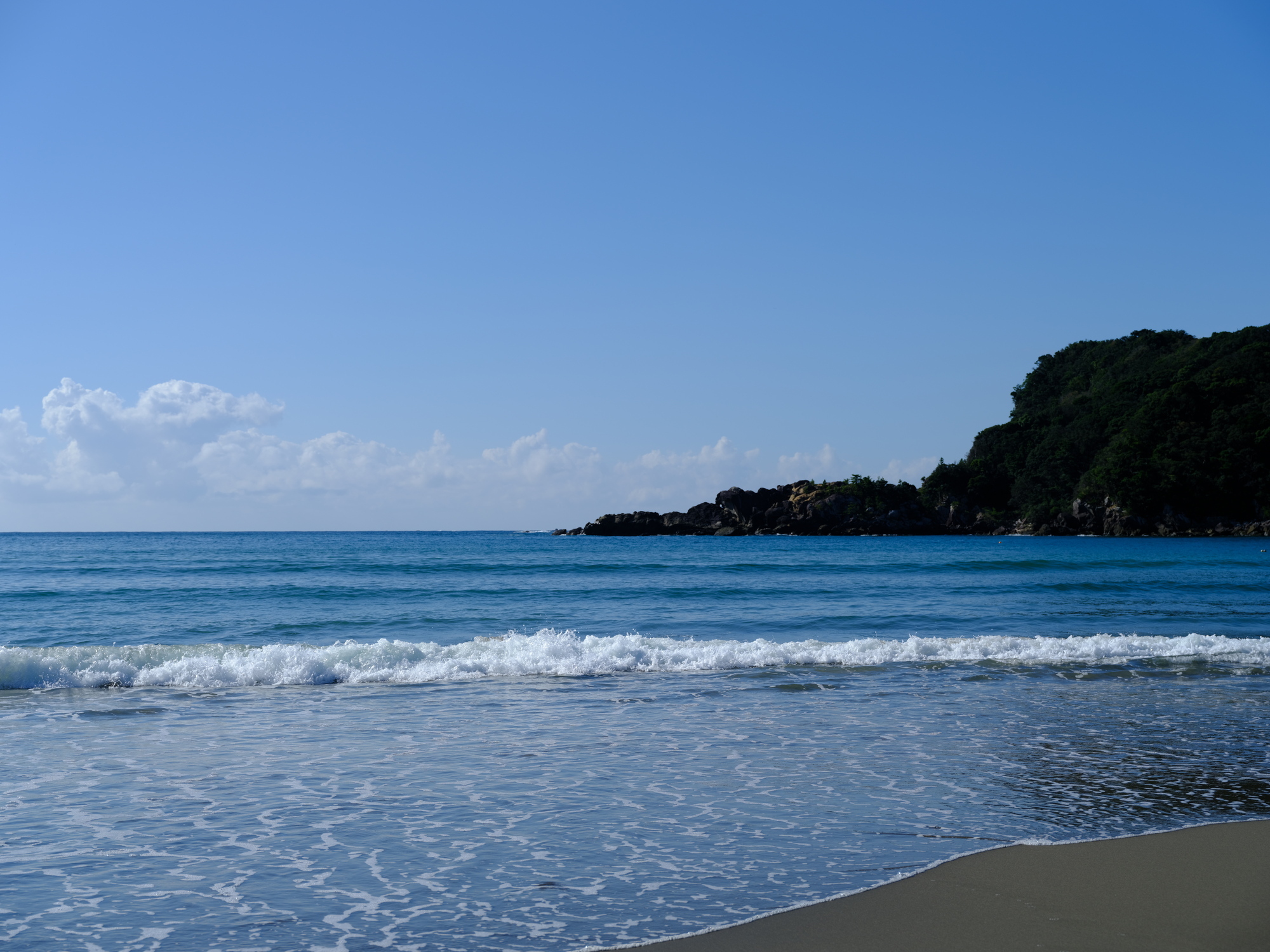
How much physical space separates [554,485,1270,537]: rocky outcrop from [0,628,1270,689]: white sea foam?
77.3 metres

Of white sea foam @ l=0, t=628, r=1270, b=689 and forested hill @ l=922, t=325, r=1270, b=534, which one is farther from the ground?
forested hill @ l=922, t=325, r=1270, b=534

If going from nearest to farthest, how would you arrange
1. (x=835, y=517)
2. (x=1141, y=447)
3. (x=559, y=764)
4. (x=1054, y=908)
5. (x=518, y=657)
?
1. (x=1054, y=908)
2. (x=559, y=764)
3. (x=518, y=657)
4. (x=1141, y=447)
5. (x=835, y=517)

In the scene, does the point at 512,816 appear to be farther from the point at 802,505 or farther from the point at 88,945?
the point at 802,505

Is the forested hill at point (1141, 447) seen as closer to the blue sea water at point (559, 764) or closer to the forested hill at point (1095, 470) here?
the forested hill at point (1095, 470)

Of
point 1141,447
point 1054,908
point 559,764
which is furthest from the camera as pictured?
point 1141,447

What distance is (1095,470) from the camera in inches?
3391

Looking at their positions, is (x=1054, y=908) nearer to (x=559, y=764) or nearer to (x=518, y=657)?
(x=559, y=764)

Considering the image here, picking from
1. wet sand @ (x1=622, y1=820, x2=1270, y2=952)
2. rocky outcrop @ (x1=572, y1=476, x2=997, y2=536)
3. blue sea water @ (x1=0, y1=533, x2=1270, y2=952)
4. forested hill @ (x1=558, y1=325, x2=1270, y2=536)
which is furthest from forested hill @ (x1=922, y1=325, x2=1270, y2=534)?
wet sand @ (x1=622, y1=820, x2=1270, y2=952)

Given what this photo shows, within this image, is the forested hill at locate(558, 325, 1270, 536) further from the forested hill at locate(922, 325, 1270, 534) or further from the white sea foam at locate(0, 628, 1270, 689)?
the white sea foam at locate(0, 628, 1270, 689)

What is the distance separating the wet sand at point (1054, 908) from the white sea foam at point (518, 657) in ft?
31.4

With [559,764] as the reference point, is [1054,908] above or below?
above

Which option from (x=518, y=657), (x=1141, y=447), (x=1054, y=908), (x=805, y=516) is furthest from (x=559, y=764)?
(x=805, y=516)

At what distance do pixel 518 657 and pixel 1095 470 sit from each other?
282 feet

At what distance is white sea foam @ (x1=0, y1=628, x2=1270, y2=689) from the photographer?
13836mm
